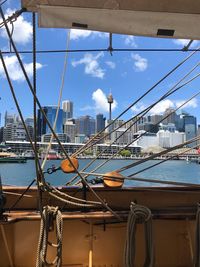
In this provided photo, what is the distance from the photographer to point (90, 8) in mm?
2031

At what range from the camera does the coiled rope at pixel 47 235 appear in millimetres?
2553

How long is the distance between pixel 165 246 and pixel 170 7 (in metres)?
2.10

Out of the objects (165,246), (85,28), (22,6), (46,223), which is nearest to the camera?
(22,6)

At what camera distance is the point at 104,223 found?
3.03 m

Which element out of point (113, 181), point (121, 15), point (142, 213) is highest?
point (121, 15)

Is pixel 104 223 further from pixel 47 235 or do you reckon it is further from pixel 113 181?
pixel 47 235

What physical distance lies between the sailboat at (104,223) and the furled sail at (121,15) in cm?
2

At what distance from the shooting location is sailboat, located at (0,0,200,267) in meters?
2.61

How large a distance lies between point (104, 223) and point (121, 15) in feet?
5.87

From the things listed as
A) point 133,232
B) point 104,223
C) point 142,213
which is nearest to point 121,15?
point 142,213

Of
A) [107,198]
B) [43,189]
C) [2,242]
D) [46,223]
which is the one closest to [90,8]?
[43,189]

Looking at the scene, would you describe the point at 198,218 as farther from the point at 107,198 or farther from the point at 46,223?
the point at 46,223

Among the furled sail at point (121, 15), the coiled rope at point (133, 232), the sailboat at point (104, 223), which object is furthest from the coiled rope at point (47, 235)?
the furled sail at point (121, 15)

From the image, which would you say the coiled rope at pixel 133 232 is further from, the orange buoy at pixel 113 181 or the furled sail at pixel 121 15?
the furled sail at pixel 121 15
